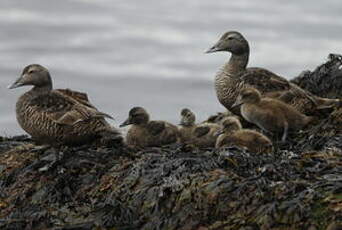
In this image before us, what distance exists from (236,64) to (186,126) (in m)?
1.72

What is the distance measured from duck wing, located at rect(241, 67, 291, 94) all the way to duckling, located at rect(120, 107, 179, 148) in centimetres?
119

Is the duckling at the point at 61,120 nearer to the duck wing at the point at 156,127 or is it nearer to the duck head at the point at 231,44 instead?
the duck wing at the point at 156,127

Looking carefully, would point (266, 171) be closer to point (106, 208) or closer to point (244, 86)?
point (106, 208)

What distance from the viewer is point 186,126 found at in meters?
8.73

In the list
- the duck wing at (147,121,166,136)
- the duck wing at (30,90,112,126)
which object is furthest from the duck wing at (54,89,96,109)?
the duck wing at (147,121,166,136)

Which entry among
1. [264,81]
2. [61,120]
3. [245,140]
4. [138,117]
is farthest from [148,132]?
[264,81]

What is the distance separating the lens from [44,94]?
8.89 metres

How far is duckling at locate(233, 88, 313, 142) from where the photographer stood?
326 inches

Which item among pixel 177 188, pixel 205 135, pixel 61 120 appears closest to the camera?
pixel 177 188

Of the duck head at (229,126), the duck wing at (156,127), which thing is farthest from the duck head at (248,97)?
the duck wing at (156,127)

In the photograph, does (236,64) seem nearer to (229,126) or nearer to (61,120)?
(229,126)

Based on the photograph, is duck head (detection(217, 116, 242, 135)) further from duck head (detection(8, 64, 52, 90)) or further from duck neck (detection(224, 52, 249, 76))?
duck head (detection(8, 64, 52, 90))

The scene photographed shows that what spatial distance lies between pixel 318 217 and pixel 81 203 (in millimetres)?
1868

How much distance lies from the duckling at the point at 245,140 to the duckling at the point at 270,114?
0.49 metres
